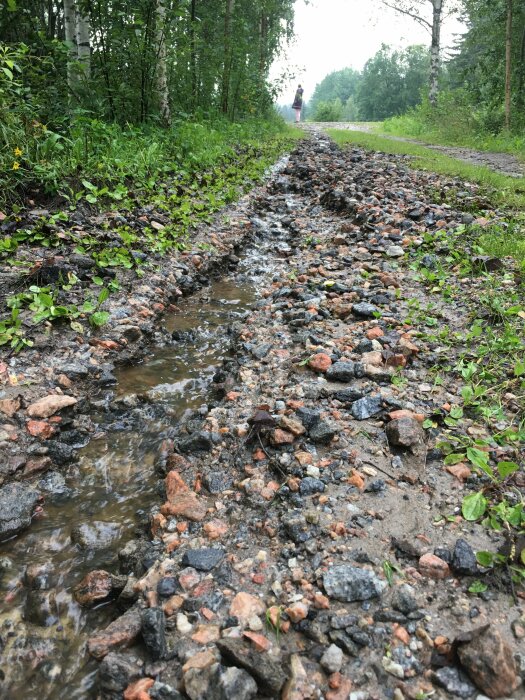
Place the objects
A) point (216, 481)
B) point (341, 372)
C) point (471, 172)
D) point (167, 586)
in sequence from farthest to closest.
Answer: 1. point (471, 172)
2. point (341, 372)
3. point (216, 481)
4. point (167, 586)

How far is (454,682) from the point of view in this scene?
158cm

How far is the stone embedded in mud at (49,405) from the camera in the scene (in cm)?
305

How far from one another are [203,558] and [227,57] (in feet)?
51.6

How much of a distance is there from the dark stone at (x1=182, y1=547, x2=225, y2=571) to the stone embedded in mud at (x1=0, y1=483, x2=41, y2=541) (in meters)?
0.97

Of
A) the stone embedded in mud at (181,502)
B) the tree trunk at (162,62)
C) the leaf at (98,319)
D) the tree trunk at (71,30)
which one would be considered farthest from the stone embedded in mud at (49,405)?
the tree trunk at (162,62)

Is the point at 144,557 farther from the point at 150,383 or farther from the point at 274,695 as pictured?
the point at 150,383

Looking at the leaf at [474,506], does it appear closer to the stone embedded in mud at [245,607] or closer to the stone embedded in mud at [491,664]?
the stone embedded in mud at [491,664]

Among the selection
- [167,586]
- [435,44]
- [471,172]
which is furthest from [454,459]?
[435,44]

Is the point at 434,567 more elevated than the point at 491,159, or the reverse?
the point at 491,159

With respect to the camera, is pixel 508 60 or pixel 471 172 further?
pixel 508 60

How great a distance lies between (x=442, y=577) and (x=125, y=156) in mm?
7205

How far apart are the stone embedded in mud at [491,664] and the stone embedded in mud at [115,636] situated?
49.1 inches

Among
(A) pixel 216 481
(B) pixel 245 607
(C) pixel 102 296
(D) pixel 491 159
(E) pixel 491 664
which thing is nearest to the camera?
(E) pixel 491 664

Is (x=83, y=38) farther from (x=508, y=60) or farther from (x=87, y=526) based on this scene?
(x=508, y=60)
